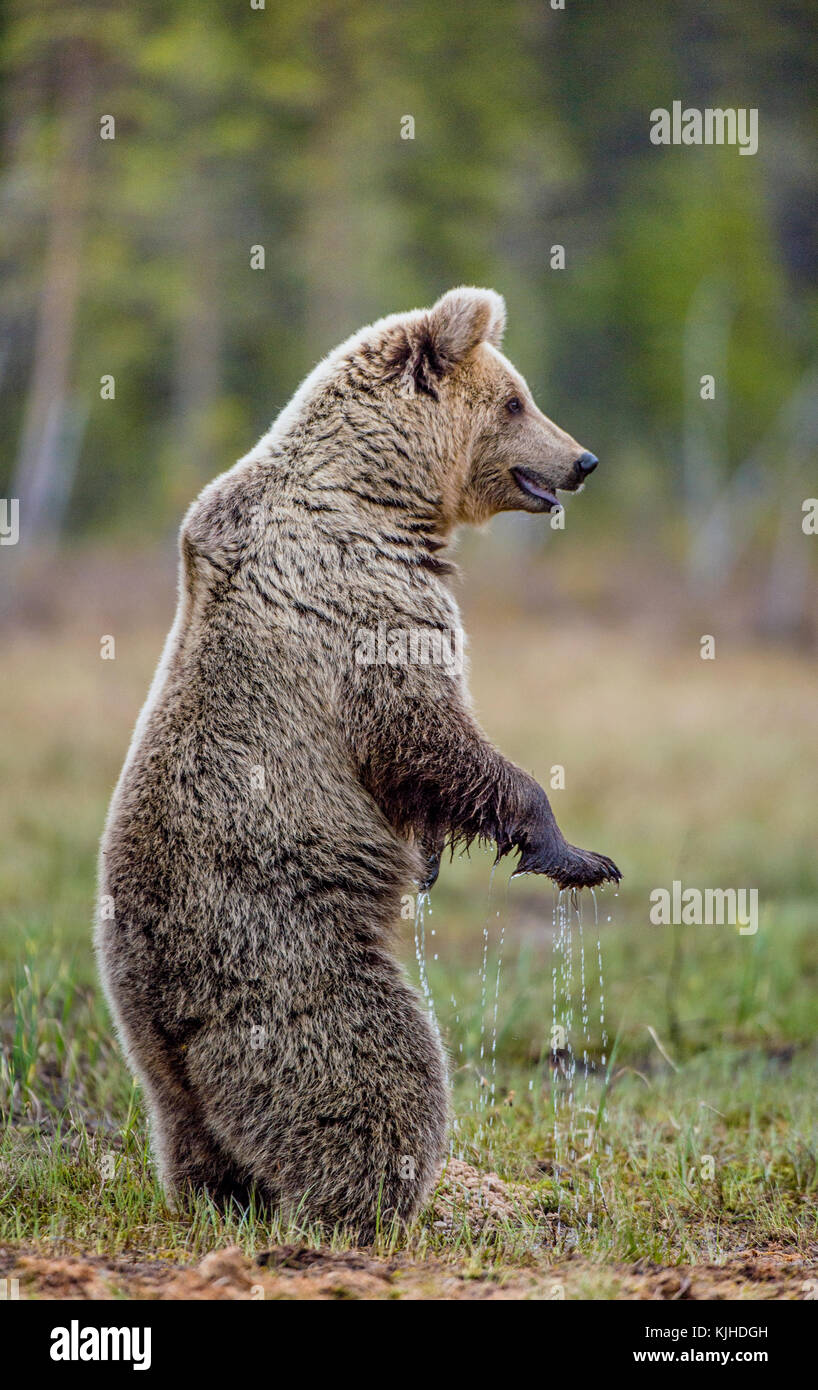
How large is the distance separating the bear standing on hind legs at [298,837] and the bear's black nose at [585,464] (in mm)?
718

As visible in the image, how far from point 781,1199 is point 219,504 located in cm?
296

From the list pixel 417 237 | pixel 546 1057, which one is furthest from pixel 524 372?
pixel 546 1057

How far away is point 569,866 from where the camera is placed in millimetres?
4344

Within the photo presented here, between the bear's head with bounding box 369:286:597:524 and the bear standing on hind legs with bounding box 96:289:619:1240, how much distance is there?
29 centimetres

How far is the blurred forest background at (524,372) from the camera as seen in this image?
7.85m

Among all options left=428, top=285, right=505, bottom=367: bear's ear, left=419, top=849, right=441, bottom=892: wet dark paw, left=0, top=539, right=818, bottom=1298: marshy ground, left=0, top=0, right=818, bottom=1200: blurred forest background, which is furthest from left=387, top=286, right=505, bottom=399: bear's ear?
left=0, top=539, right=818, bottom=1298: marshy ground

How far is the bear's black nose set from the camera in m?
4.80

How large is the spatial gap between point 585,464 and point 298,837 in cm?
173

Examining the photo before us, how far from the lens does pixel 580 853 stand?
4406 mm

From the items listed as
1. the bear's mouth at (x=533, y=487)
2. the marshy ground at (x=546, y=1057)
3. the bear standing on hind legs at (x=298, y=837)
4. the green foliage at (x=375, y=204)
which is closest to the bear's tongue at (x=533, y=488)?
the bear's mouth at (x=533, y=487)

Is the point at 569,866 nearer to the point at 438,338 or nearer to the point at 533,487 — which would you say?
the point at 533,487

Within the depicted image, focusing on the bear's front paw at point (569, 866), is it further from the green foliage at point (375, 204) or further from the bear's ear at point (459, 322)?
the green foliage at point (375, 204)

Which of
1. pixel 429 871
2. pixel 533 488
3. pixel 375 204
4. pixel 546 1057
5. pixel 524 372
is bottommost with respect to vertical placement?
pixel 546 1057

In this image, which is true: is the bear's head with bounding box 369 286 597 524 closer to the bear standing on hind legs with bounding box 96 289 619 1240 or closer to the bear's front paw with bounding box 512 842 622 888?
the bear standing on hind legs with bounding box 96 289 619 1240
